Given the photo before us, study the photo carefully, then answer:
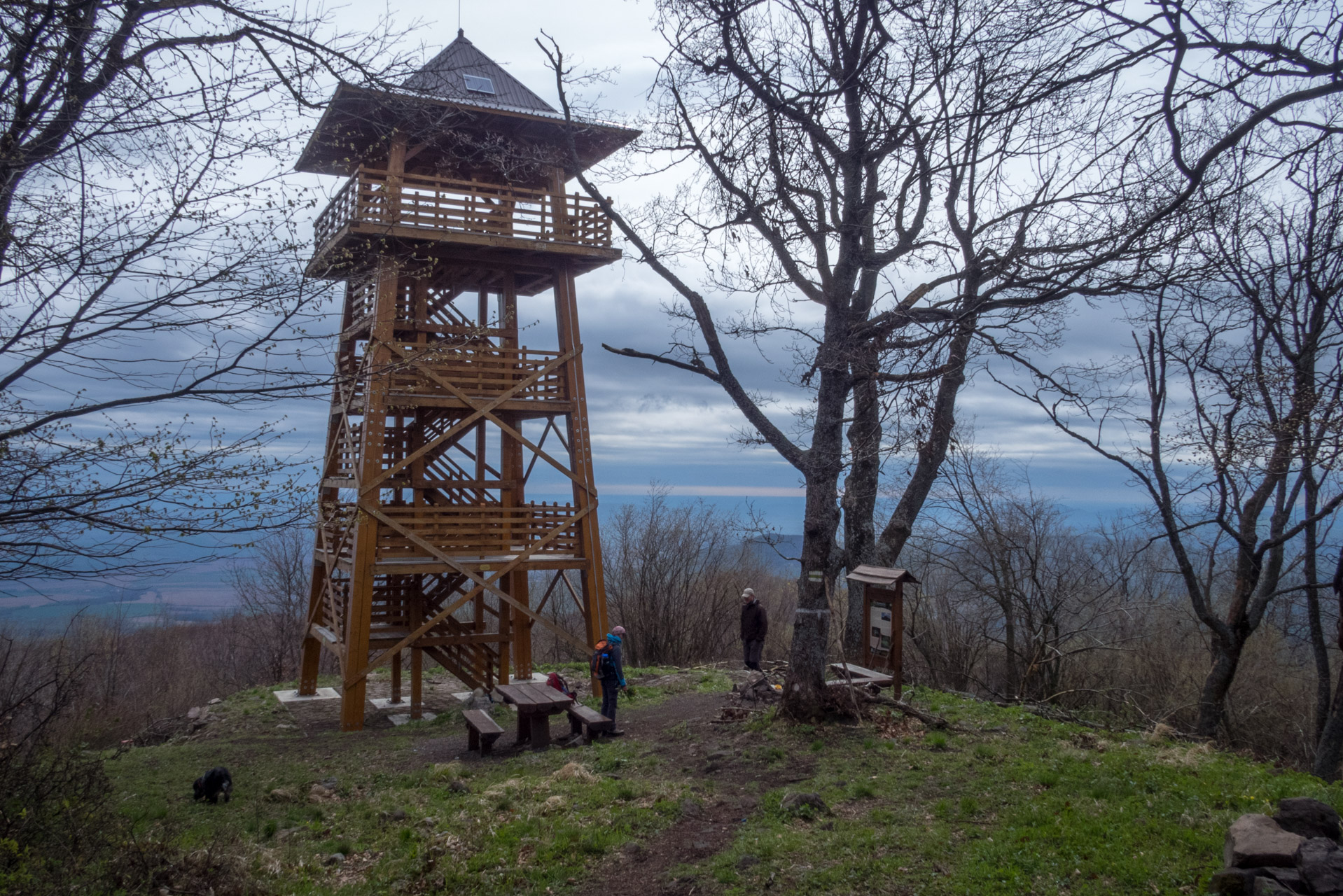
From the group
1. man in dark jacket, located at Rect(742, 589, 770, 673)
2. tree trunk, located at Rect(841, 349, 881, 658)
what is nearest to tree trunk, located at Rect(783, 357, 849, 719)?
tree trunk, located at Rect(841, 349, 881, 658)

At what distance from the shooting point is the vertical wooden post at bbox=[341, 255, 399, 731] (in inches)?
551

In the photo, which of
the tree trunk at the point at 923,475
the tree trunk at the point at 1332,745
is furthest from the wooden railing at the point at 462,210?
the tree trunk at the point at 1332,745

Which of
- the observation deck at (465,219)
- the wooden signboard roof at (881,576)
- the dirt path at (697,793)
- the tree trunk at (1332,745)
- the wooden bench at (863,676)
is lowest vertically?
the tree trunk at (1332,745)

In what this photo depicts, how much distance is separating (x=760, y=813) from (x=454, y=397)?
30.8 ft

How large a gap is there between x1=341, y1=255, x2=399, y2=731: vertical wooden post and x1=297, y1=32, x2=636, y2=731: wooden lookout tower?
27 mm

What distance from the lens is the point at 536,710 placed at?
1108cm

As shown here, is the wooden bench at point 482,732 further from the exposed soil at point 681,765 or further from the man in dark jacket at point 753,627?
the man in dark jacket at point 753,627

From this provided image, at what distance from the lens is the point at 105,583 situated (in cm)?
555

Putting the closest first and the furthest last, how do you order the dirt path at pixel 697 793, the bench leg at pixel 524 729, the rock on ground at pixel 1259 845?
the rock on ground at pixel 1259 845
the dirt path at pixel 697 793
the bench leg at pixel 524 729

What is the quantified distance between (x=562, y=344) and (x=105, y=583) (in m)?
11.0

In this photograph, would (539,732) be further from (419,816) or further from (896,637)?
(896,637)

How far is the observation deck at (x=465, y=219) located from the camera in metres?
14.0

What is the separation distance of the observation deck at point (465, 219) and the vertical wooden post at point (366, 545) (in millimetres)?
932

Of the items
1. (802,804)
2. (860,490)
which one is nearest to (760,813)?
(802,804)
